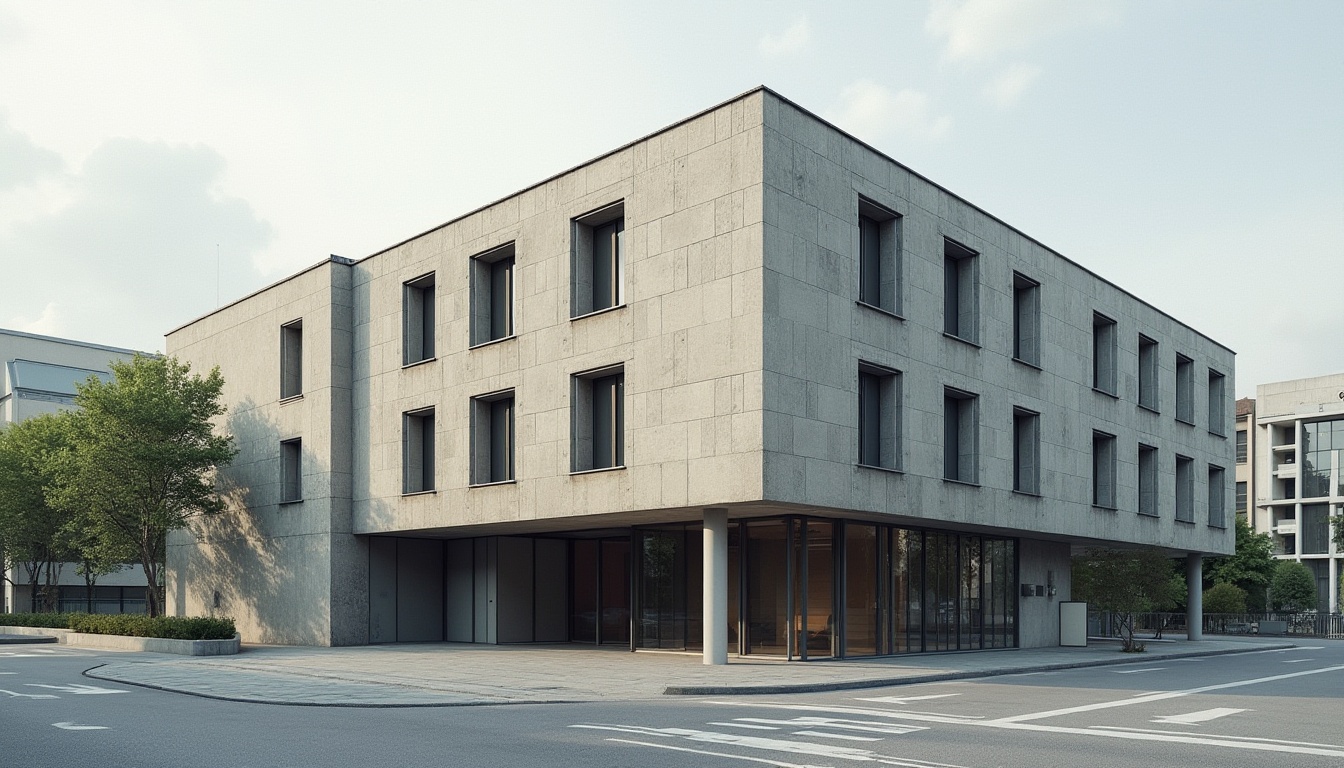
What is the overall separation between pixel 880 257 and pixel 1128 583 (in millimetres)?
13622

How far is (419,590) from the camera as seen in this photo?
1470 inches

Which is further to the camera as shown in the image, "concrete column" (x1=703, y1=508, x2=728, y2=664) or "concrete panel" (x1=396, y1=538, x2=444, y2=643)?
"concrete panel" (x1=396, y1=538, x2=444, y2=643)

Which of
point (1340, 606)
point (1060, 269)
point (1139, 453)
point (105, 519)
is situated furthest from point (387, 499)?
point (1340, 606)

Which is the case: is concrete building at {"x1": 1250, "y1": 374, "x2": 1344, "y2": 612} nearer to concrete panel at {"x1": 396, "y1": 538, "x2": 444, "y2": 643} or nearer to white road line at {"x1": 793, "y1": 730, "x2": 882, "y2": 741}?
concrete panel at {"x1": 396, "y1": 538, "x2": 444, "y2": 643}

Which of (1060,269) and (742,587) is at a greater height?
(1060,269)

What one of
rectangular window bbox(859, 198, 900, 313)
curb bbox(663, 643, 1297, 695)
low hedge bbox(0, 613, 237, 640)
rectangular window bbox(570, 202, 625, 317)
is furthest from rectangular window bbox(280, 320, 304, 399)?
curb bbox(663, 643, 1297, 695)

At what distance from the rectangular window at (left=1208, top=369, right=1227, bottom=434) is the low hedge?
37.2 meters

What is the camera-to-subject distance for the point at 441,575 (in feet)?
125

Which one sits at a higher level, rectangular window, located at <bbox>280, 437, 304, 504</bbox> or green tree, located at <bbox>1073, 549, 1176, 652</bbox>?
rectangular window, located at <bbox>280, 437, 304, 504</bbox>

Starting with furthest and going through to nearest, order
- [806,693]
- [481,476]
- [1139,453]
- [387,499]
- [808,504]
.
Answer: [1139,453] < [387,499] < [481,476] < [808,504] < [806,693]

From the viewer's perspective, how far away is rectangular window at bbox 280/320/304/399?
125 ft

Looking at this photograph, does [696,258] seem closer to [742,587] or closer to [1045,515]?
[742,587]

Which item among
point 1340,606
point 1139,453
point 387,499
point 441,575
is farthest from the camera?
point 1340,606

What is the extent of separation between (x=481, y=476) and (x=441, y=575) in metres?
7.37
